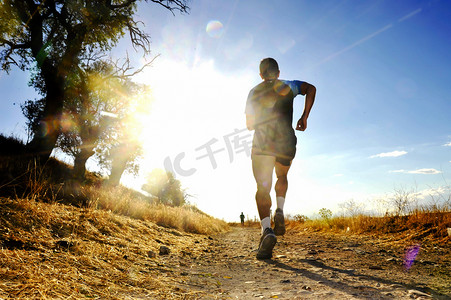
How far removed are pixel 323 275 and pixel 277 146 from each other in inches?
78.0

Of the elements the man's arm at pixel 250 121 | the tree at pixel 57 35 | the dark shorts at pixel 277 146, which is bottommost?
the dark shorts at pixel 277 146

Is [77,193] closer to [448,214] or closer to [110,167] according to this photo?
[448,214]

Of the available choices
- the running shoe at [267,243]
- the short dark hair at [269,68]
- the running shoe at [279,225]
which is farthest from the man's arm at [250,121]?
Answer: the running shoe at [267,243]

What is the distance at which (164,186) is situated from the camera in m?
33.1

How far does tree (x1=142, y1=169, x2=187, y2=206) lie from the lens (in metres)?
32.3

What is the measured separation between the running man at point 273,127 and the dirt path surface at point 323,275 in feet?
2.88

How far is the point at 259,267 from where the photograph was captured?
294 cm

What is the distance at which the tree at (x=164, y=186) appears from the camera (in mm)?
32281

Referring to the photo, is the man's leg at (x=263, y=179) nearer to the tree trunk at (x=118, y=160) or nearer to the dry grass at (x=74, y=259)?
the dry grass at (x=74, y=259)

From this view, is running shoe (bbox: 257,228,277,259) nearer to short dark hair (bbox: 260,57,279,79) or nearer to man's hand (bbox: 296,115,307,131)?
man's hand (bbox: 296,115,307,131)

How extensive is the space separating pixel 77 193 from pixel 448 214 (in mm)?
7684

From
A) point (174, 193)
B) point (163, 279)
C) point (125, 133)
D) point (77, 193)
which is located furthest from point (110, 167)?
point (163, 279)

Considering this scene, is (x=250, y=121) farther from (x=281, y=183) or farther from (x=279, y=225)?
(x=279, y=225)

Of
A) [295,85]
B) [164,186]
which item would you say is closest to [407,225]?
[295,85]
